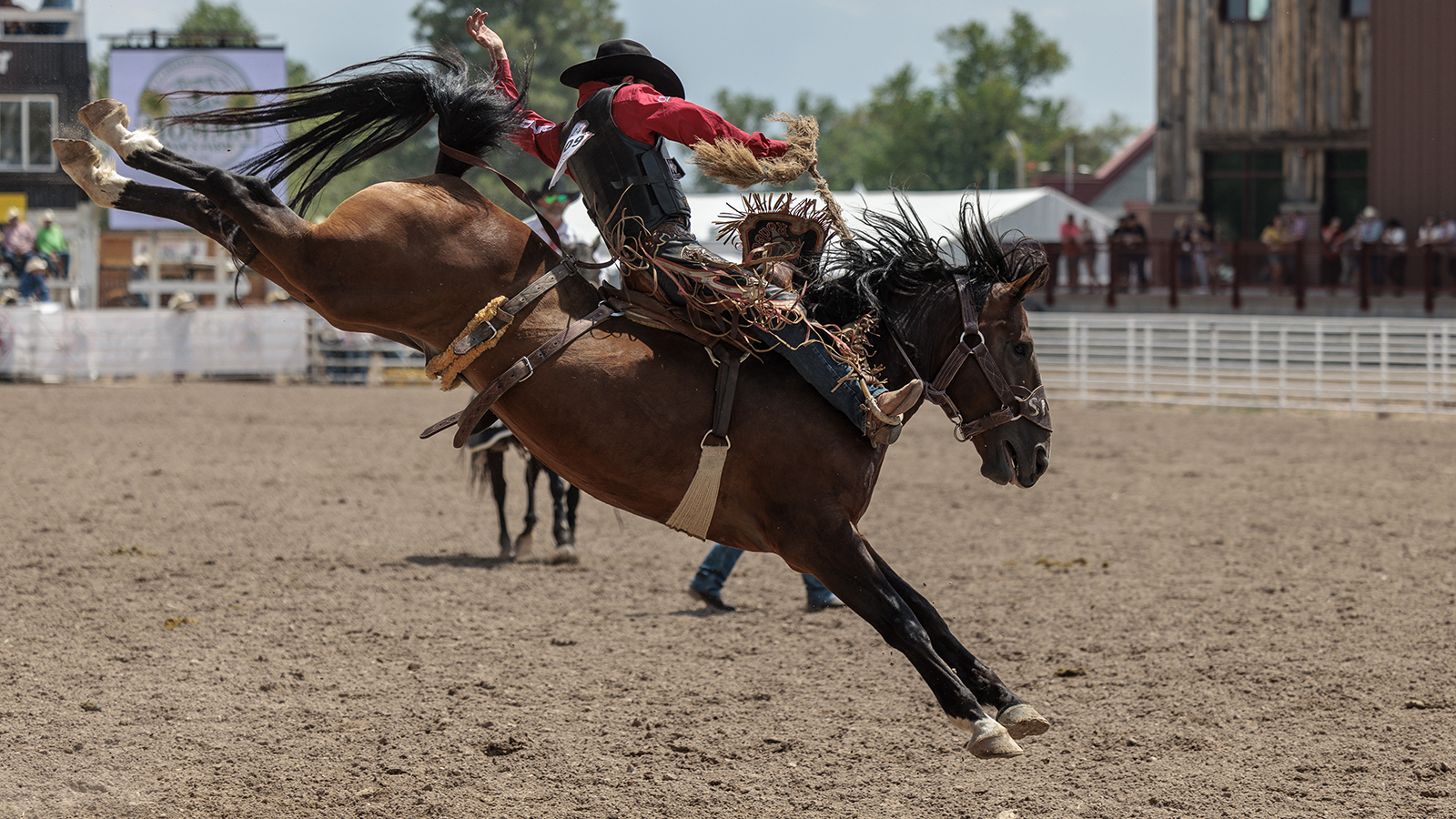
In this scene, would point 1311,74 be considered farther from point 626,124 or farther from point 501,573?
point 626,124

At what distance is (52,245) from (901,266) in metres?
20.9

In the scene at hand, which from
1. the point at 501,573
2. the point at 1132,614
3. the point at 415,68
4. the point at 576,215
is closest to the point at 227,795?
the point at 415,68

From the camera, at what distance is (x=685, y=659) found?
6285 mm

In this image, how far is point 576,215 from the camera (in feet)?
31.9

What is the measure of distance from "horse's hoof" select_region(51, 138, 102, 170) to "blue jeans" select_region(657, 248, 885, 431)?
1.70 m

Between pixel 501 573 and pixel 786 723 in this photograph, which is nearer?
pixel 786 723

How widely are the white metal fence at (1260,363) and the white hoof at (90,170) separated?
1678 cm

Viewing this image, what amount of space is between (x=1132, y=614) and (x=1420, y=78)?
69.7ft

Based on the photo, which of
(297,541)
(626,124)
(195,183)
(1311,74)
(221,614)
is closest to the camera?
(195,183)

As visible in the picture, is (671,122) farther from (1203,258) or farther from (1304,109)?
(1304,109)

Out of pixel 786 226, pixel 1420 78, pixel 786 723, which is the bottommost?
pixel 786 723

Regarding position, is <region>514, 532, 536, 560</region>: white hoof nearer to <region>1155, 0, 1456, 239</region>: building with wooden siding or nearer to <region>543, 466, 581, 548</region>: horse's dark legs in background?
<region>543, 466, 581, 548</region>: horse's dark legs in background

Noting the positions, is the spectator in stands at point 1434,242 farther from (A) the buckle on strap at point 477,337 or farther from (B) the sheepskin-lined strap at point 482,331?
(A) the buckle on strap at point 477,337

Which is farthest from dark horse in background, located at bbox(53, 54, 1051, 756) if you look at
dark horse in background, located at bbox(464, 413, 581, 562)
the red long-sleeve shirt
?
dark horse in background, located at bbox(464, 413, 581, 562)
